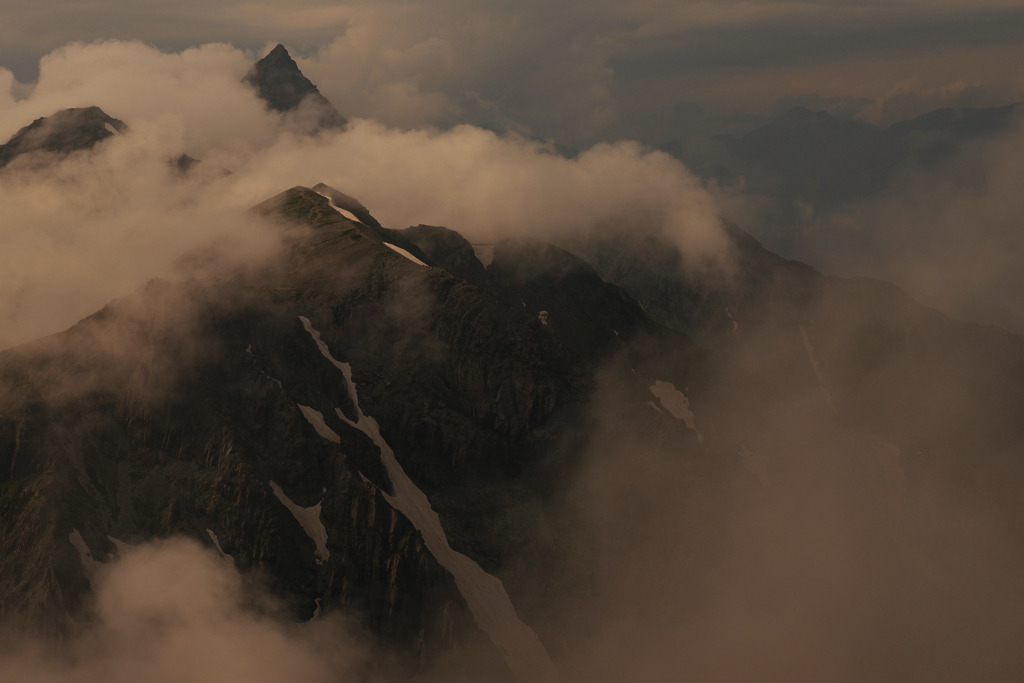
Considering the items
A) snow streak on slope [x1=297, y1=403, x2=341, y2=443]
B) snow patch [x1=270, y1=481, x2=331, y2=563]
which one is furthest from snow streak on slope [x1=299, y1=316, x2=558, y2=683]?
snow patch [x1=270, y1=481, x2=331, y2=563]

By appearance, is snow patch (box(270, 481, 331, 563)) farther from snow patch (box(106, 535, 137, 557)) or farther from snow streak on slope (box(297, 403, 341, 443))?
snow patch (box(106, 535, 137, 557))

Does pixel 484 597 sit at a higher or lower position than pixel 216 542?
lower

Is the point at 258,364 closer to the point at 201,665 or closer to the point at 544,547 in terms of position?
the point at 201,665

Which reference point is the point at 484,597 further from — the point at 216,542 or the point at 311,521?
the point at 216,542

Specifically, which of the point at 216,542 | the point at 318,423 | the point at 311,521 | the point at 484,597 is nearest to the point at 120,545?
the point at 216,542

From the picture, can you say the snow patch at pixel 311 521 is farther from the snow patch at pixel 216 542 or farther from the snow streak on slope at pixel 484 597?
the snow streak on slope at pixel 484 597

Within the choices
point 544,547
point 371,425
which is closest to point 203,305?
point 371,425
